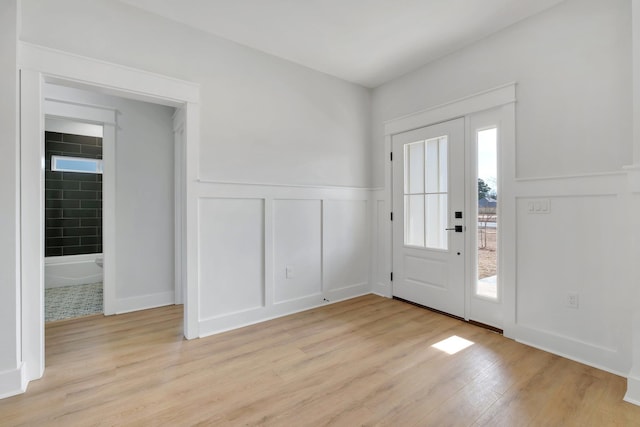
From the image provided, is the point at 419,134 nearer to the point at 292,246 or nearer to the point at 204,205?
the point at 292,246

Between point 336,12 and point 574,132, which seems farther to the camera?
point 336,12

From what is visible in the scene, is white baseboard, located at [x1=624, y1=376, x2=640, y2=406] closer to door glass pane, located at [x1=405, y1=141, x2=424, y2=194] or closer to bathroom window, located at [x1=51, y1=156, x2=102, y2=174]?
door glass pane, located at [x1=405, y1=141, x2=424, y2=194]

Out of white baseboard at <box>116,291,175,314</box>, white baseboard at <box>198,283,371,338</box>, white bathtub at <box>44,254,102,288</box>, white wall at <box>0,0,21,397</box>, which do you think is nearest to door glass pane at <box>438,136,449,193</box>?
white baseboard at <box>198,283,371,338</box>

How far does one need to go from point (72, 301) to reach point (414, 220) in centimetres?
434

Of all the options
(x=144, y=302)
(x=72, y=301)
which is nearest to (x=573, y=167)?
(x=144, y=302)

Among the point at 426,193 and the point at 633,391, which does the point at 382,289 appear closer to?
the point at 426,193

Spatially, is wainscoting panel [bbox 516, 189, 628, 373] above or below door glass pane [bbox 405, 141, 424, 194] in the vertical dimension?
below

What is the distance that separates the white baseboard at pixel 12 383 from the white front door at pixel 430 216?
3.40 m

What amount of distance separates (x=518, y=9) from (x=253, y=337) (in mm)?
3574

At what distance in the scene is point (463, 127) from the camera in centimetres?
301

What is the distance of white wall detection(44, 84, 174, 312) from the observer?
338cm

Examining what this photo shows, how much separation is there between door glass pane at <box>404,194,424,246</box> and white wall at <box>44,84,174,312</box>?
2896 mm

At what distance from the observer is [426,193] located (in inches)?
134

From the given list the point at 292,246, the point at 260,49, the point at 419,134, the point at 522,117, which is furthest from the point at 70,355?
the point at 522,117
